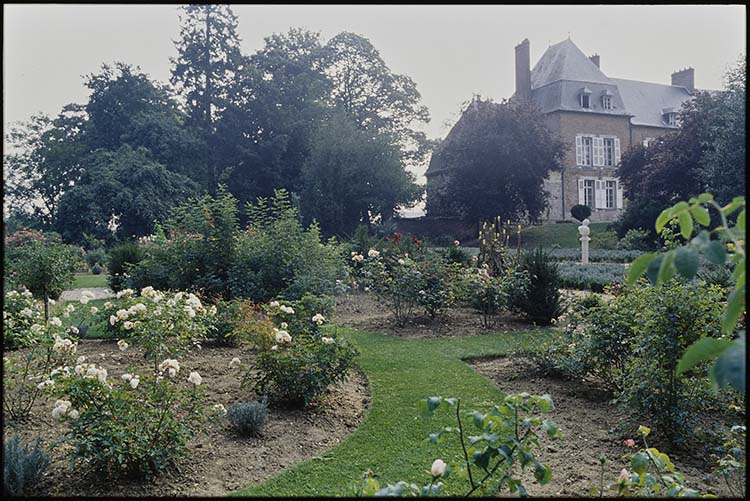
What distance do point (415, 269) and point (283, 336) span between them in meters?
4.28

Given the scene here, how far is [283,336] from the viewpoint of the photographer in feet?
12.1

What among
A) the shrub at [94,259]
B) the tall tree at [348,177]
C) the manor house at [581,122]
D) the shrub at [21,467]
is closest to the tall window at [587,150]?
the manor house at [581,122]

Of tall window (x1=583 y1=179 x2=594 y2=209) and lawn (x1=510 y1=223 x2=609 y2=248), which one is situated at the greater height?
tall window (x1=583 y1=179 x2=594 y2=209)

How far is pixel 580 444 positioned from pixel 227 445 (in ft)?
6.74

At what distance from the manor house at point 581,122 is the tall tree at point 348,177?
24.2ft

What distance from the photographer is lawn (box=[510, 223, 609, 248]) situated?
2347 cm

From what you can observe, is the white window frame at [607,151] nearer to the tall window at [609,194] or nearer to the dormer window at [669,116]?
the tall window at [609,194]

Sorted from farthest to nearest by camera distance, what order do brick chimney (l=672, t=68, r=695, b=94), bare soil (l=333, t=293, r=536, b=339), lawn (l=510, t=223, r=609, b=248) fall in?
1. brick chimney (l=672, t=68, r=695, b=94)
2. lawn (l=510, t=223, r=609, b=248)
3. bare soil (l=333, t=293, r=536, b=339)

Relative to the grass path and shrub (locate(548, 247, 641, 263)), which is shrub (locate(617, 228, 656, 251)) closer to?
shrub (locate(548, 247, 641, 263))

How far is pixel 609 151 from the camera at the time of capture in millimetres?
31000

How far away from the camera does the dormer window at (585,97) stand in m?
29.3

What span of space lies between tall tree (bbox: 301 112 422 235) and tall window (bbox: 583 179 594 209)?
42.4ft

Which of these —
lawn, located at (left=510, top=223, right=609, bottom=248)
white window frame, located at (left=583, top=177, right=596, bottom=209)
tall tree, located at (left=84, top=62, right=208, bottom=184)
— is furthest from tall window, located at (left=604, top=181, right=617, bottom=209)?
tall tree, located at (left=84, top=62, right=208, bottom=184)

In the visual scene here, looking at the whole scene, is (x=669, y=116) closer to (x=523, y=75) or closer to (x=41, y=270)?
(x=523, y=75)
